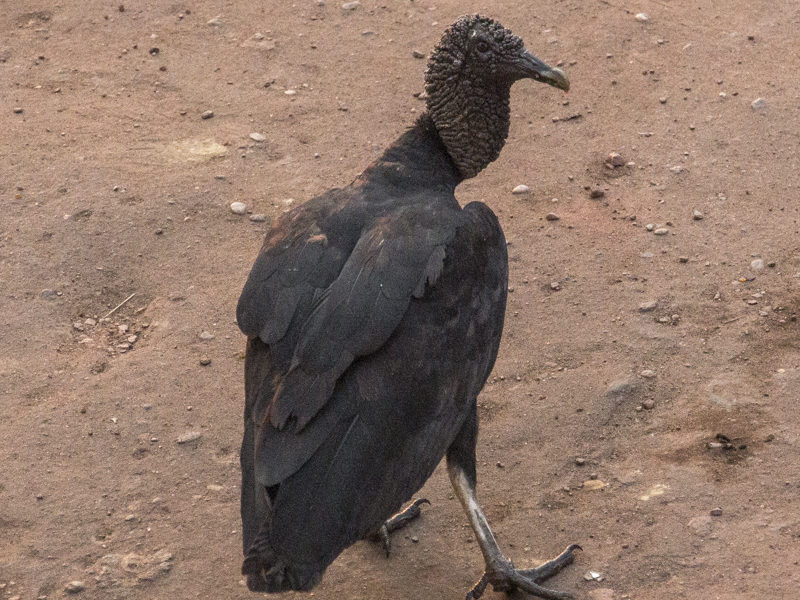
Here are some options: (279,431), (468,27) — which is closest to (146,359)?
(279,431)

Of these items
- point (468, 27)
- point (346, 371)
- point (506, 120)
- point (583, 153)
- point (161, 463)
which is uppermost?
point (468, 27)

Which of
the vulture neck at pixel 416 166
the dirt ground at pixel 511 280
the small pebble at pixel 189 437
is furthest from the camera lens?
the small pebble at pixel 189 437

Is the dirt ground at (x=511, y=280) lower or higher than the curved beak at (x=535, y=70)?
lower

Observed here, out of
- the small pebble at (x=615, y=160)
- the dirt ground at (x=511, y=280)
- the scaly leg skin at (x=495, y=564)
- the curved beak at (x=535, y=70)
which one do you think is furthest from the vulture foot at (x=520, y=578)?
the small pebble at (x=615, y=160)

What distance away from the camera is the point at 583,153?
6.42 meters

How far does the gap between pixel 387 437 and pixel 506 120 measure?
1632mm

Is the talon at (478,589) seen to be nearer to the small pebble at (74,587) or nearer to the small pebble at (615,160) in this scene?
the small pebble at (74,587)

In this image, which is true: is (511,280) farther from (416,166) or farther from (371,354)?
(371,354)

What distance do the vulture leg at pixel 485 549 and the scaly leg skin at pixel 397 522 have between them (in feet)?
1.20

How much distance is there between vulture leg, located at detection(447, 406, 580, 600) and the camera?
4133mm

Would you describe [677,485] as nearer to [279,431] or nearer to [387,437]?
[387,437]

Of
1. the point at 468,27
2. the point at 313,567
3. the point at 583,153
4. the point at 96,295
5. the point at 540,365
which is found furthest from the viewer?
the point at 583,153

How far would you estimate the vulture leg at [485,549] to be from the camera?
4.13m

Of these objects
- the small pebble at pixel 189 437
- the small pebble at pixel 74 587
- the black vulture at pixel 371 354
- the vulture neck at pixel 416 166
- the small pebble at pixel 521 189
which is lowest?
the small pebble at pixel 74 587
